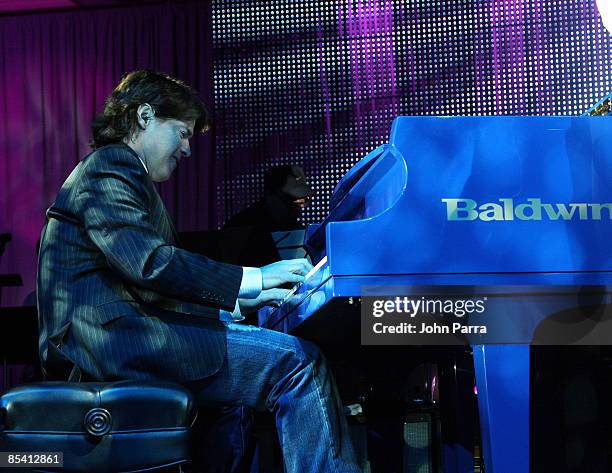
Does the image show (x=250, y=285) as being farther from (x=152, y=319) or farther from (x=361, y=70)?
(x=361, y=70)

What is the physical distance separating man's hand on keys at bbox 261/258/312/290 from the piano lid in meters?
0.25

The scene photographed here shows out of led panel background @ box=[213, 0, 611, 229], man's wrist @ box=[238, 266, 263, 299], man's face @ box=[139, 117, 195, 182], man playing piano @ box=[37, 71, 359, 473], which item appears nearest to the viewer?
man playing piano @ box=[37, 71, 359, 473]

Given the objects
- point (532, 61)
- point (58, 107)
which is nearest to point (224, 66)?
point (58, 107)

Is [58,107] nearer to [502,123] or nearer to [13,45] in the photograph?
[13,45]

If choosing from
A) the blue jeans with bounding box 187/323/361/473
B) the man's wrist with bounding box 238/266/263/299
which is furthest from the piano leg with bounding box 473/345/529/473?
the man's wrist with bounding box 238/266/263/299

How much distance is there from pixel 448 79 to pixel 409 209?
15.6 feet

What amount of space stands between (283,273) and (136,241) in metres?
0.34

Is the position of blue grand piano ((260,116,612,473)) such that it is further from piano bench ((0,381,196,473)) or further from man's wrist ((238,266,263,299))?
piano bench ((0,381,196,473))

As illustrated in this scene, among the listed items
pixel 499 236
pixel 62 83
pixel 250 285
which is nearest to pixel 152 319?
pixel 250 285

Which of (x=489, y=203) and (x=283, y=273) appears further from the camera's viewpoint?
(x=283, y=273)

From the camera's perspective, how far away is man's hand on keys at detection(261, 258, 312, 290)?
1.98 meters

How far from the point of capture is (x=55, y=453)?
5.64 feet

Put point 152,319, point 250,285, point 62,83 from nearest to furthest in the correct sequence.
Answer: point 152,319, point 250,285, point 62,83

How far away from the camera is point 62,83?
7234mm
